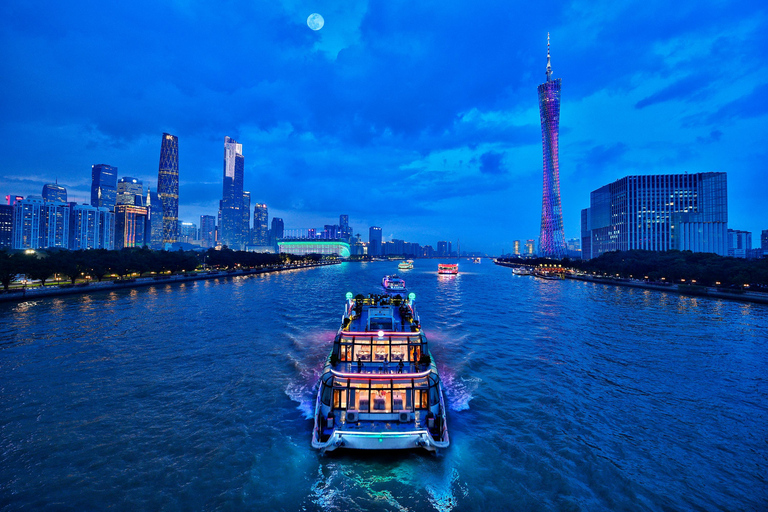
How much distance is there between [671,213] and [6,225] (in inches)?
12131

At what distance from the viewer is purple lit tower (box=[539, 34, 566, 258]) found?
167500 millimetres

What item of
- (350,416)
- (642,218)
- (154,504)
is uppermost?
(642,218)

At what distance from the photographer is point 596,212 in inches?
7244

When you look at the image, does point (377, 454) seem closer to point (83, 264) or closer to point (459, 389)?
point (459, 389)

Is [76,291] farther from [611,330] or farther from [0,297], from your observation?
[611,330]

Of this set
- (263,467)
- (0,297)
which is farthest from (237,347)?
(0,297)

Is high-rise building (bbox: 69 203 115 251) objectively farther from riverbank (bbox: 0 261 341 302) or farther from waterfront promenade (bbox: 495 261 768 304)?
waterfront promenade (bbox: 495 261 768 304)

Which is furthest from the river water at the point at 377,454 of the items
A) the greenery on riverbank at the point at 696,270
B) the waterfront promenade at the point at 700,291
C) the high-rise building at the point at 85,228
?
the high-rise building at the point at 85,228

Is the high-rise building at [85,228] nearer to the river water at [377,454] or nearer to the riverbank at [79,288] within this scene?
the riverbank at [79,288]

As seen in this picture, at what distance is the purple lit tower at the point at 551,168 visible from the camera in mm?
167500

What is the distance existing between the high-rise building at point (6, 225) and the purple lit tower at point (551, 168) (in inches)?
10365

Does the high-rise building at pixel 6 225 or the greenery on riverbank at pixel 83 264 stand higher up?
the high-rise building at pixel 6 225

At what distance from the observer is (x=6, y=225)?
16712cm

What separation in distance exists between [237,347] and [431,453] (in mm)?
20145
